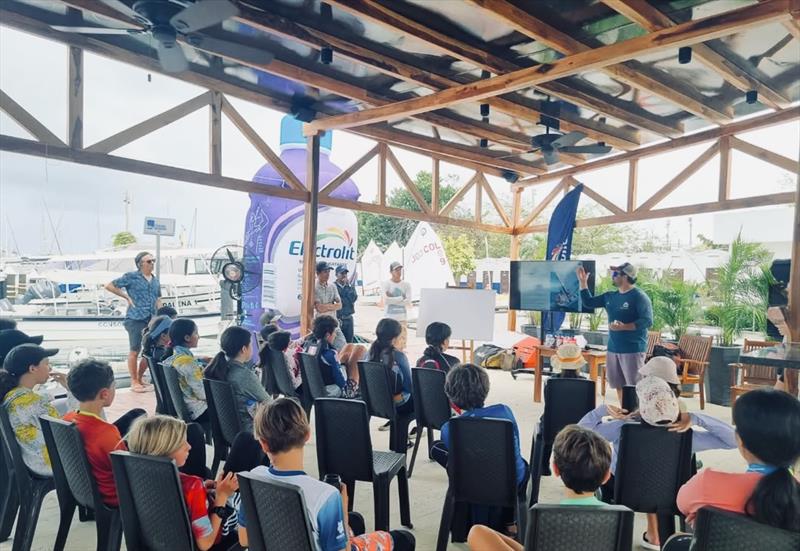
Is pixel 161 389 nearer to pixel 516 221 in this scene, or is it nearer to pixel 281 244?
pixel 281 244

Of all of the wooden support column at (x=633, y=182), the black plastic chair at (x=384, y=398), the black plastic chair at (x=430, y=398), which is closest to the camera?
the black plastic chair at (x=430, y=398)

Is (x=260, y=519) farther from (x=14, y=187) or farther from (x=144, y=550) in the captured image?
(x=14, y=187)

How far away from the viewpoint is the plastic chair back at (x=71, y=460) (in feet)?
6.24

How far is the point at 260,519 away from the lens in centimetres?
145

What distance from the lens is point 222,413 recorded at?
2908 millimetres

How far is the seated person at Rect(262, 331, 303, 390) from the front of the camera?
161 inches

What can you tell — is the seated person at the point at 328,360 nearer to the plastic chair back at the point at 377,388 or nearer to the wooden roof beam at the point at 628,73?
the plastic chair back at the point at 377,388

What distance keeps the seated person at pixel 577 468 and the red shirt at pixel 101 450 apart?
130cm

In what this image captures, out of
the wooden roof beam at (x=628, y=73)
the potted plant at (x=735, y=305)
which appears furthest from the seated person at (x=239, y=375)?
the potted plant at (x=735, y=305)

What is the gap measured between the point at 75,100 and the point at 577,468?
5.08m

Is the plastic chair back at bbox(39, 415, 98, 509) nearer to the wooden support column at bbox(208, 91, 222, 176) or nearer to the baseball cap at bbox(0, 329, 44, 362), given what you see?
the baseball cap at bbox(0, 329, 44, 362)

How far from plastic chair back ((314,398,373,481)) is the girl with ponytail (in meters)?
1.31

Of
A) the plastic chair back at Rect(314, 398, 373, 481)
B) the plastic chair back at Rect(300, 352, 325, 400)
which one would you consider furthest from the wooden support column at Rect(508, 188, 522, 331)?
the plastic chair back at Rect(314, 398, 373, 481)

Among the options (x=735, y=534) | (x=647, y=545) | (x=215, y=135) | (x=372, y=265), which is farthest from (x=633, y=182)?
(x=372, y=265)
